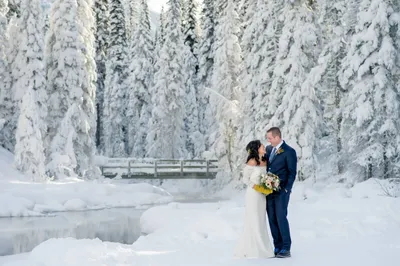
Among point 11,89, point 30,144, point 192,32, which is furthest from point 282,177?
point 192,32

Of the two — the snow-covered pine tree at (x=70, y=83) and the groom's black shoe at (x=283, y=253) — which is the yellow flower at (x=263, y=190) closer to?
the groom's black shoe at (x=283, y=253)

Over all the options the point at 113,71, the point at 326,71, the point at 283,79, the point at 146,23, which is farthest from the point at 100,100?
the point at 326,71

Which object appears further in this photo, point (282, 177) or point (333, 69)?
point (333, 69)

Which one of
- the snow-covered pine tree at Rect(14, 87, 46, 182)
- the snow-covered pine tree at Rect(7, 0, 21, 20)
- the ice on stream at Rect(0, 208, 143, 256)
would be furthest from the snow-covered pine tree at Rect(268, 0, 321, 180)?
the snow-covered pine tree at Rect(7, 0, 21, 20)

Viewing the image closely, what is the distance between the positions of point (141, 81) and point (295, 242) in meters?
41.6

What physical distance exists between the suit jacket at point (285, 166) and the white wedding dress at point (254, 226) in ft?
0.74

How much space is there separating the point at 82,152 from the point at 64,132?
196 centimetres

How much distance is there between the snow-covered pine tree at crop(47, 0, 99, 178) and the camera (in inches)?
1284

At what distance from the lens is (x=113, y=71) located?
2092 inches

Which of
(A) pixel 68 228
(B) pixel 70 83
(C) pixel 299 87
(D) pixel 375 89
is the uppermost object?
(B) pixel 70 83

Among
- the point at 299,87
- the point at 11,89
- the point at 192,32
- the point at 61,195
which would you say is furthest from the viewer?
the point at 192,32

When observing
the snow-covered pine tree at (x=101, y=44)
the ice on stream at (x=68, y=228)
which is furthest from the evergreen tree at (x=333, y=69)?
the snow-covered pine tree at (x=101, y=44)

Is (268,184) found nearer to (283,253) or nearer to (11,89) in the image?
(283,253)

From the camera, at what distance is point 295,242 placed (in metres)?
10.8
